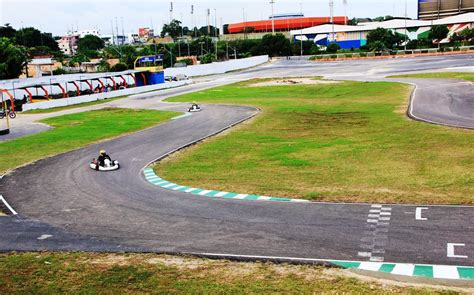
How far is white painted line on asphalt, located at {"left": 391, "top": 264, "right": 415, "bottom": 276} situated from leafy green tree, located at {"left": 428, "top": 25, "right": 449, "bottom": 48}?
523 ft

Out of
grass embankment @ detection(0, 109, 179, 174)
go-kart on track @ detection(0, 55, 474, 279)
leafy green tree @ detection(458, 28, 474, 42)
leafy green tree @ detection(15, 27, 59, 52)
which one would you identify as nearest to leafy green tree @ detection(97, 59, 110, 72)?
leafy green tree @ detection(15, 27, 59, 52)

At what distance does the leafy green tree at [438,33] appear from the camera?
523 ft

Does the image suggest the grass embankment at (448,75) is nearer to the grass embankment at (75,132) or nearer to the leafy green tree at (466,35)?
the grass embankment at (75,132)

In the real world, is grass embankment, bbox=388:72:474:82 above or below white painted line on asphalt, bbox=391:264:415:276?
above

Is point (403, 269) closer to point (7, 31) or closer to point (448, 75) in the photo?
point (448, 75)

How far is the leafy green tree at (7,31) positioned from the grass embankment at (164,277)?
186m

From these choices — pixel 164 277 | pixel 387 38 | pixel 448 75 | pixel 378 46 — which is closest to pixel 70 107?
pixel 448 75

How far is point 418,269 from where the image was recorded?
13156mm

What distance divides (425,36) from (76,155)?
166m

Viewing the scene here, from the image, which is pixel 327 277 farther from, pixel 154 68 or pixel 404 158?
pixel 154 68

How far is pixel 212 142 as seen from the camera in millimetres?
35781

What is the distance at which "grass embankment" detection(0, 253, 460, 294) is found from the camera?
41.2 feet

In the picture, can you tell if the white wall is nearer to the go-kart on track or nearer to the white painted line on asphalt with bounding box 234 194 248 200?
the go-kart on track

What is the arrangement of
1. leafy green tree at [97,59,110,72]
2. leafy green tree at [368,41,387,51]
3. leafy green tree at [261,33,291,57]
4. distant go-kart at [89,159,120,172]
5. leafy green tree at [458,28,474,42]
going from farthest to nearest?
leafy green tree at [261,33,291,57] → leafy green tree at [458,28,474,42] → leafy green tree at [368,41,387,51] → leafy green tree at [97,59,110,72] → distant go-kart at [89,159,120,172]
